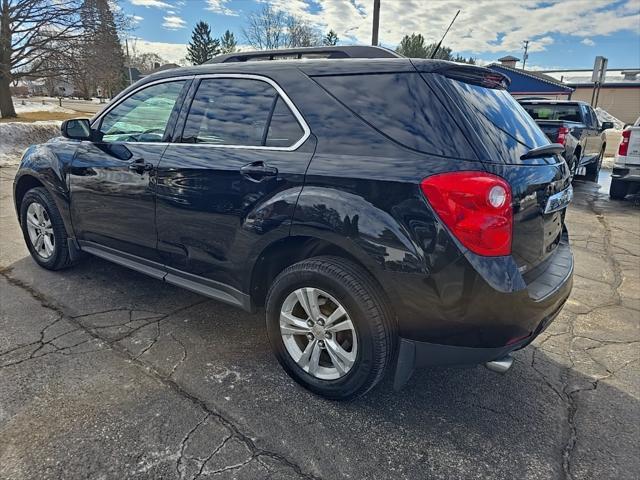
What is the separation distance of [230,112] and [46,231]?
8.12 feet

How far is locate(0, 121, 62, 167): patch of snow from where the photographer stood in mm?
11797

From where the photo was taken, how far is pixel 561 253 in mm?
2613

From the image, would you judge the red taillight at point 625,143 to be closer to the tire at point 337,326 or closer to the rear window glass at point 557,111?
the rear window glass at point 557,111

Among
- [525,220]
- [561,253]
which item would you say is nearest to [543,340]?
[561,253]

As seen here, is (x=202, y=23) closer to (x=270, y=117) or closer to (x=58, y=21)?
(x=58, y=21)

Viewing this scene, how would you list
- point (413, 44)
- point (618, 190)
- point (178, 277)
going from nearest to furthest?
point (178, 277)
point (618, 190)
point (413, 44)

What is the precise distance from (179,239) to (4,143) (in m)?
12.5

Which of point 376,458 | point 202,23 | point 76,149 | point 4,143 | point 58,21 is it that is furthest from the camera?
point 202,23

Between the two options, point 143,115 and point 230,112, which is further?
point 143,115

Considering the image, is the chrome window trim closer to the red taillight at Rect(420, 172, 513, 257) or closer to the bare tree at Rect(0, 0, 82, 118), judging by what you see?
the red taillight at Rect(420, 172, 513, 257)

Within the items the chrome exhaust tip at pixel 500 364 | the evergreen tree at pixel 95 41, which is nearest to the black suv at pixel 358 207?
the chrome exhaust tip at pixel 500 364

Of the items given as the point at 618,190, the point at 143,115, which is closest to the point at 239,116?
the point at 143,115

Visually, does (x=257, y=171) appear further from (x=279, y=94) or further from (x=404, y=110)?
(x=404, y=110)

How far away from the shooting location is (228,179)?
258 cm
